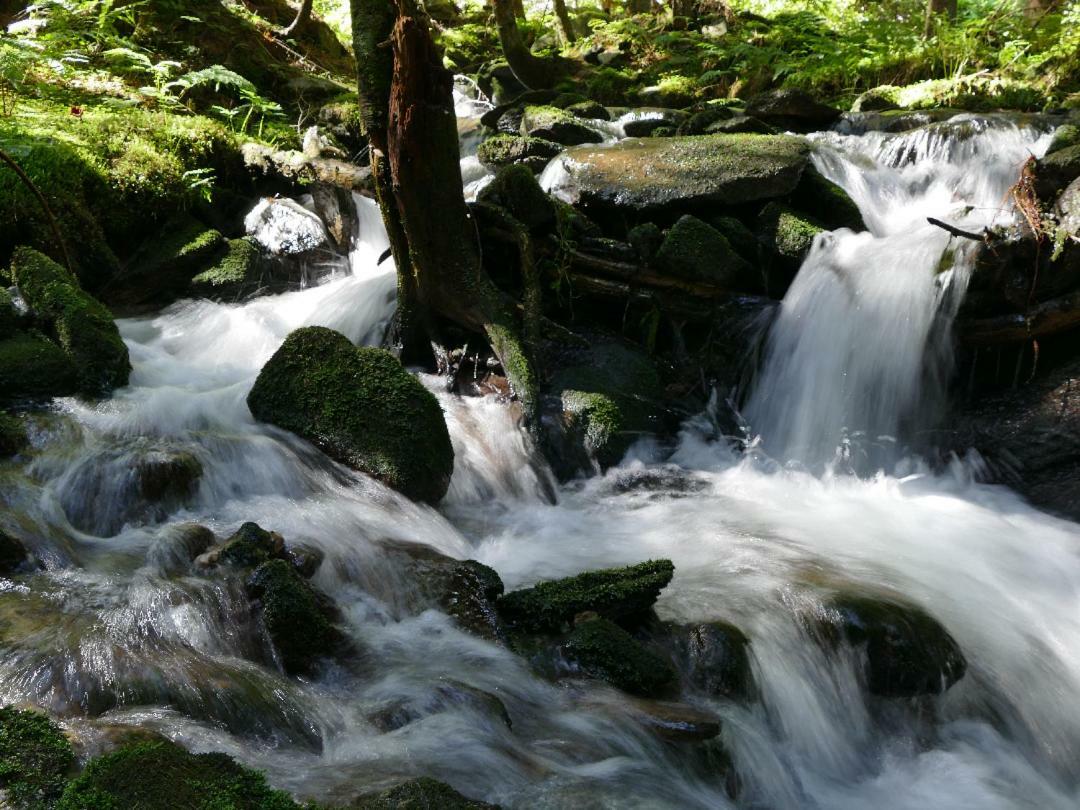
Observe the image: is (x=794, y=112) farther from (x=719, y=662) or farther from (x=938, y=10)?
(x=719, y=662)

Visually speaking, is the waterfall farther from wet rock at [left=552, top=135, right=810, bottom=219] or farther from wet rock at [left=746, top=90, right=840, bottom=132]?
wet rock at [left=746, top=90, right=840, bottom=132]

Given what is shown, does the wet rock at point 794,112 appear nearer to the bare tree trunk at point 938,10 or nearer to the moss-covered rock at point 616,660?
the bare tree trunk at point 938,10

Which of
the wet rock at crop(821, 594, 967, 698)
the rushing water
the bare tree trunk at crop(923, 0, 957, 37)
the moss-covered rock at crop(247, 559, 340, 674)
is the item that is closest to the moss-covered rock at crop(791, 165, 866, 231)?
the rushing water

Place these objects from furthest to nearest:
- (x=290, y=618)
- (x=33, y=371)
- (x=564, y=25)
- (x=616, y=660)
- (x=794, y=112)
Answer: (x=564, y=25), (x=794, y=112), (x=33, y=371), (x=616, y=660), (x=290, y=618)

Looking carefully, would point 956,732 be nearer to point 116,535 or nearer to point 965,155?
point 116,535

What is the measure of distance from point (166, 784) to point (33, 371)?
4.30 metres

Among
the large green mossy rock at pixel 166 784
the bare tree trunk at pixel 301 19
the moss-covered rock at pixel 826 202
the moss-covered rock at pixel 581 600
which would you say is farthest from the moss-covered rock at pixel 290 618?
the bare tree trunk at pixel 301 19

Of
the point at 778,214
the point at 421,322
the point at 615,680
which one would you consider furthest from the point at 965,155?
the point at 615,680

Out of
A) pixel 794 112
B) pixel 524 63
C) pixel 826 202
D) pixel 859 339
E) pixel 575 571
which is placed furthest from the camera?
pixel 524 63

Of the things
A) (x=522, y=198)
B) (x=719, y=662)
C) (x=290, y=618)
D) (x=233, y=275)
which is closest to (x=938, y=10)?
(x=522, y=198)

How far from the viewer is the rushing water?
289 cm

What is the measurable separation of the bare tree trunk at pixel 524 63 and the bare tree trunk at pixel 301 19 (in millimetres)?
2974

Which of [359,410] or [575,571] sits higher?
Result: [359,410]

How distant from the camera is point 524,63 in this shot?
14414 mm
